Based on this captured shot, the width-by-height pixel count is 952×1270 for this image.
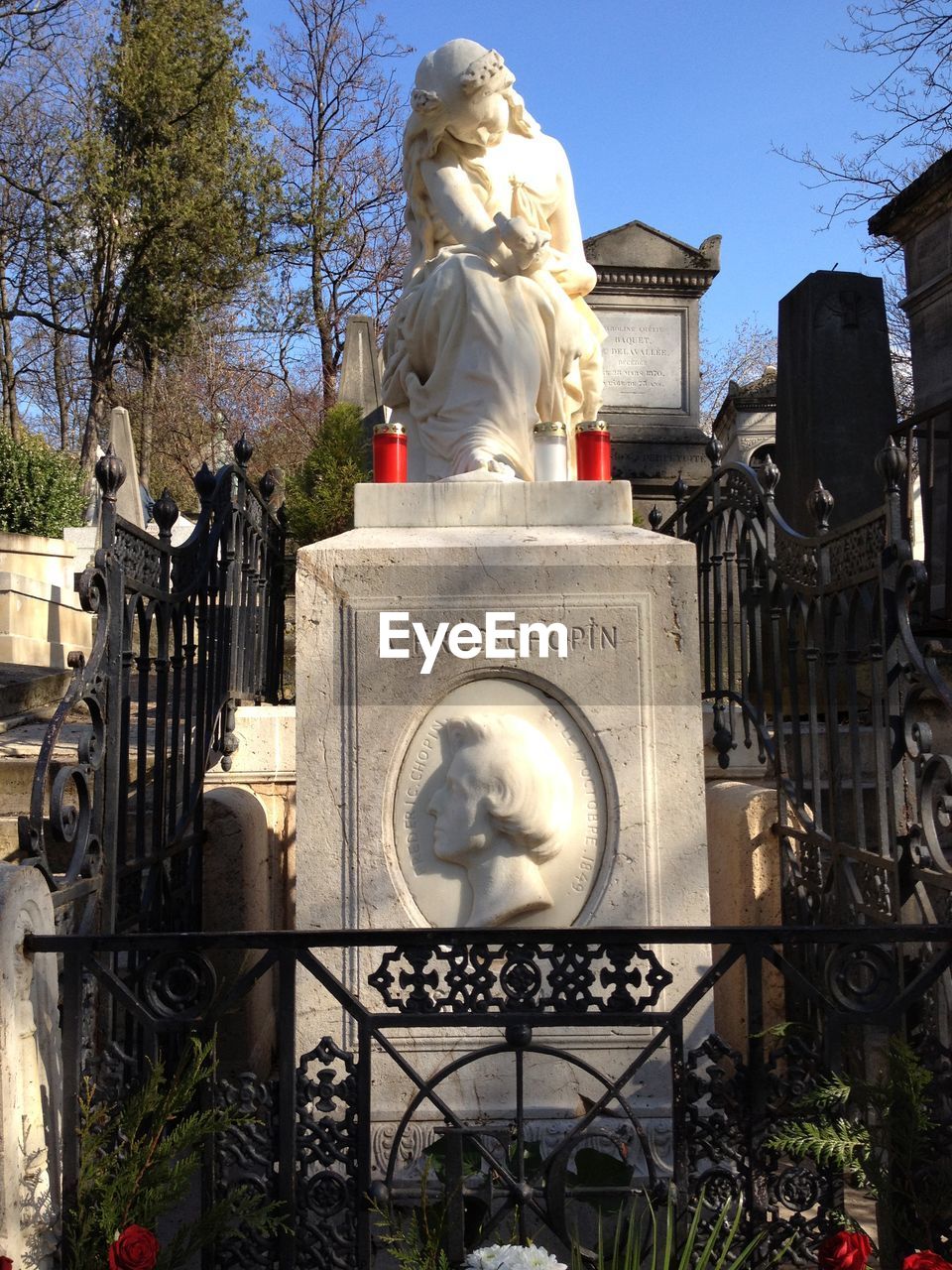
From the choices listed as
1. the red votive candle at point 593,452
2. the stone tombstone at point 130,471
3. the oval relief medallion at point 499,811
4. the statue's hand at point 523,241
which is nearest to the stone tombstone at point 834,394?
the statue's hand at point 523,241

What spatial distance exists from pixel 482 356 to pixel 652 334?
9.62m

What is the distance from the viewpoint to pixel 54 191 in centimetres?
2583

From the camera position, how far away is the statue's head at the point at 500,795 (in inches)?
137

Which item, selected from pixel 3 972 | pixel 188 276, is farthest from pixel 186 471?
pixel 3 972

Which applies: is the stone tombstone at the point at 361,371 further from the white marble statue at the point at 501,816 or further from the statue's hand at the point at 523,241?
the white marble statue at the point at 501,816

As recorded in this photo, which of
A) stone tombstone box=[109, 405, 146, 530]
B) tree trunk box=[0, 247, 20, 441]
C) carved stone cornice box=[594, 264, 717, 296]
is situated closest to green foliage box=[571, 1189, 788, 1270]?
carved stone cornice box=[594, 264, 717, 296]

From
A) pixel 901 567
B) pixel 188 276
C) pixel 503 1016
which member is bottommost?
pixel 503 1016

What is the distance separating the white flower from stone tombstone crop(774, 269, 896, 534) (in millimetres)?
6469

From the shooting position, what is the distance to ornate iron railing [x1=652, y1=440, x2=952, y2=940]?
3.53m

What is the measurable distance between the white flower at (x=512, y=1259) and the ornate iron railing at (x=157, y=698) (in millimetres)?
1419

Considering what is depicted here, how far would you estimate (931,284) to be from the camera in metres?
9.68

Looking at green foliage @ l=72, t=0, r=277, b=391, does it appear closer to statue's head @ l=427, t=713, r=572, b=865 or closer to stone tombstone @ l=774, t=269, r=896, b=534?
stone tombstone @ l=774, t=269, r=896, b=534

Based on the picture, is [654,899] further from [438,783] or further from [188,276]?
[188,276]

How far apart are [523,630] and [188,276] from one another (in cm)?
2574
